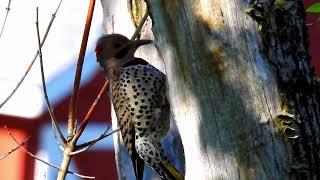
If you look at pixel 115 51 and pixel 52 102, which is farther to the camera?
pixel 52 102

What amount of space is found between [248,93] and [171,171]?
0.86m

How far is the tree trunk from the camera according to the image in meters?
1.54

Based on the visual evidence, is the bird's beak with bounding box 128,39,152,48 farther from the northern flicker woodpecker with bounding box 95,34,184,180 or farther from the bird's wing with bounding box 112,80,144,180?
the bird's wing with bounding box 112,80,144,180

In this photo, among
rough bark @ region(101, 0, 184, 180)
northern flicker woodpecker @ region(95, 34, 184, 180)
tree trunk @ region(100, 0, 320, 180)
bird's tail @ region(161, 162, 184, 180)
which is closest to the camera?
tree trunk @ region(100, 0, 320, 180)

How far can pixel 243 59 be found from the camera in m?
1.60

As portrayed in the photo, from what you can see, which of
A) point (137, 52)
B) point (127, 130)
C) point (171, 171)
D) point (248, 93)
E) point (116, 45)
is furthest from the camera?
point (137, 52)

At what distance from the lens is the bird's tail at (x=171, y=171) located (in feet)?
7.63

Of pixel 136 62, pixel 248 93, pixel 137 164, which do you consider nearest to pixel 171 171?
pixel 137 164

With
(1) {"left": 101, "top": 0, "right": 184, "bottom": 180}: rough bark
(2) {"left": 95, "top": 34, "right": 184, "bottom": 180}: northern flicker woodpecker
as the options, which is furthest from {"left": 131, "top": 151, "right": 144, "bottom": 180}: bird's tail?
(1) {"left": 101, "top": 0, "right": 184, "bottom": 180}: rough bark

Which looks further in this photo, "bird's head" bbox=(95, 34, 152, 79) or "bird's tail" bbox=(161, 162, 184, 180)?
"bird's head" bbox=(95, 34, 152, 79)

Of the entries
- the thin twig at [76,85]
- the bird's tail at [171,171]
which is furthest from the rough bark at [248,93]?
the thin twig at [76,85]

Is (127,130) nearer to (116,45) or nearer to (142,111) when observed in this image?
(142,111)

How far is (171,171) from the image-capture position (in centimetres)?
237

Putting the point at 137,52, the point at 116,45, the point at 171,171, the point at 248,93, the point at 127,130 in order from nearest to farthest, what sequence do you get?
1. the point at 248,93
2. the point at 171,171
3. the point at 127,130
4. the point at 116,45
5. the point at 137,52
